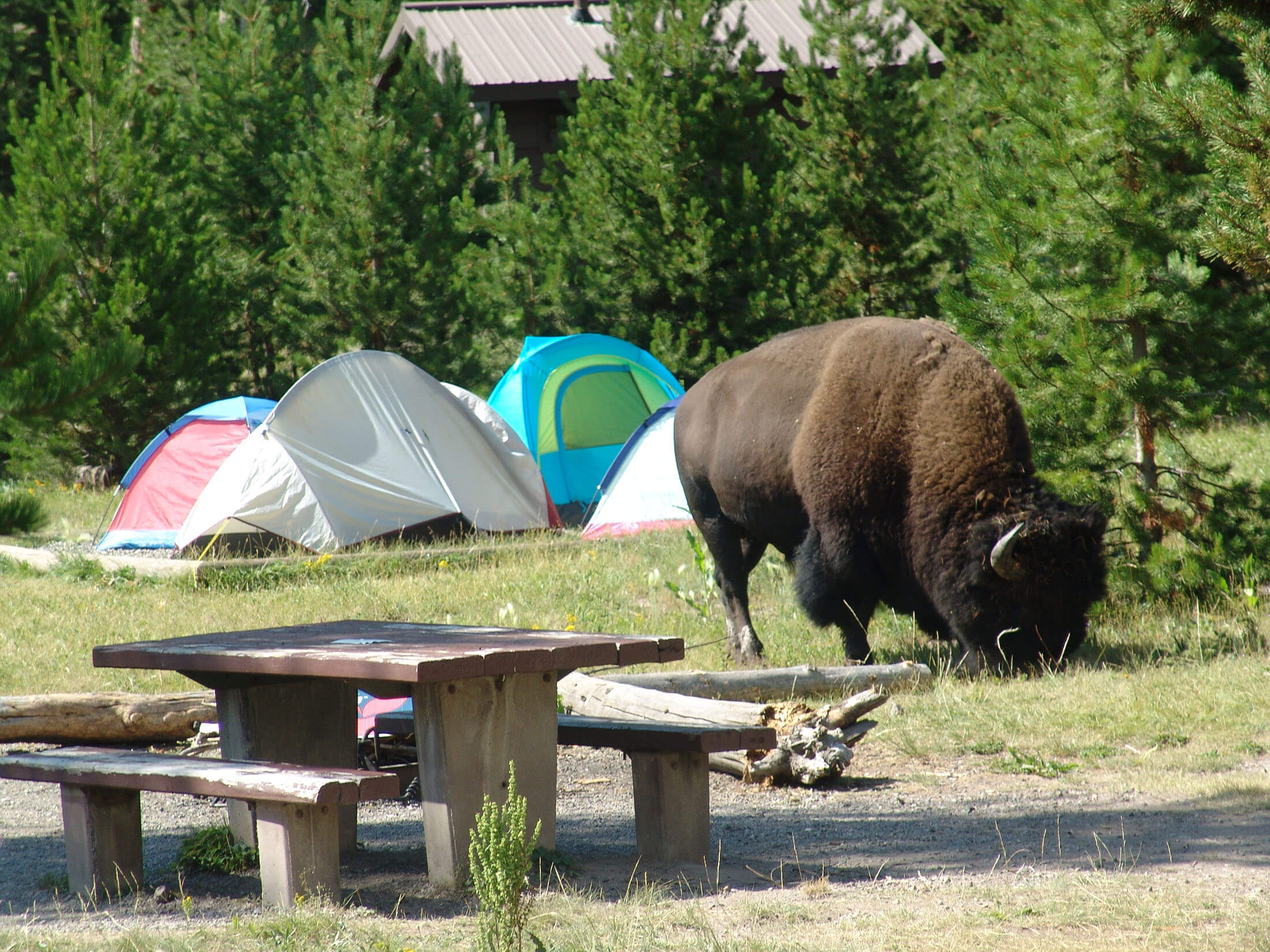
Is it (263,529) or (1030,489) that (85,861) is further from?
(263,529)

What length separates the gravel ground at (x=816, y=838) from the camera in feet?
13.8

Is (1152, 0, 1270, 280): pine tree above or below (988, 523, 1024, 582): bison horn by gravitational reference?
above

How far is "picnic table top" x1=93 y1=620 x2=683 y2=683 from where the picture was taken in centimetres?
387

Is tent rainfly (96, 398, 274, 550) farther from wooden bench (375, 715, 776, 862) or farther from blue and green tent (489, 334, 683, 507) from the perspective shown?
wooden bench (375, 715, 776, 862)

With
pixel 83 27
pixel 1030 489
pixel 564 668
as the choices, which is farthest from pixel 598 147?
pixel 564 668

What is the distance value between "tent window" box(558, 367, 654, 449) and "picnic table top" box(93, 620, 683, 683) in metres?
10.5

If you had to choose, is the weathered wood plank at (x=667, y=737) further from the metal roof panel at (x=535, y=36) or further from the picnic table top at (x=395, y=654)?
the metal roof panel at (x=535, y=36)

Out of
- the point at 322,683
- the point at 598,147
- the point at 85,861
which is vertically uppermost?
the point at 598,147

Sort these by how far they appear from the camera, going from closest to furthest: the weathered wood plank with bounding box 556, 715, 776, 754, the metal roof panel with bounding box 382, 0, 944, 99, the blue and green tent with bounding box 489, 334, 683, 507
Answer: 1. the weathered wood plank with bounding box 556, 715, 776, 754
2. the blue and green tent with bounding box 489, 334, 683, 507
3. the metal roof panel with bounding box 382, 0, 944, 99

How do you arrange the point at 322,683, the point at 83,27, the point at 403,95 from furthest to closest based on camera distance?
the point at 403,95
the point at 83,27
the point at 322,683

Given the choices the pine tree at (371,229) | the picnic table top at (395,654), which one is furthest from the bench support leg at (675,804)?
the pine tree at (371,229)

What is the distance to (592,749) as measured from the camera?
669 cm

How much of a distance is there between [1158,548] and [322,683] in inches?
230

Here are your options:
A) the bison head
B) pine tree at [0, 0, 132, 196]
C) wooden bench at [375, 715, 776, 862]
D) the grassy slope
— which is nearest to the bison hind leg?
the grassy slope
